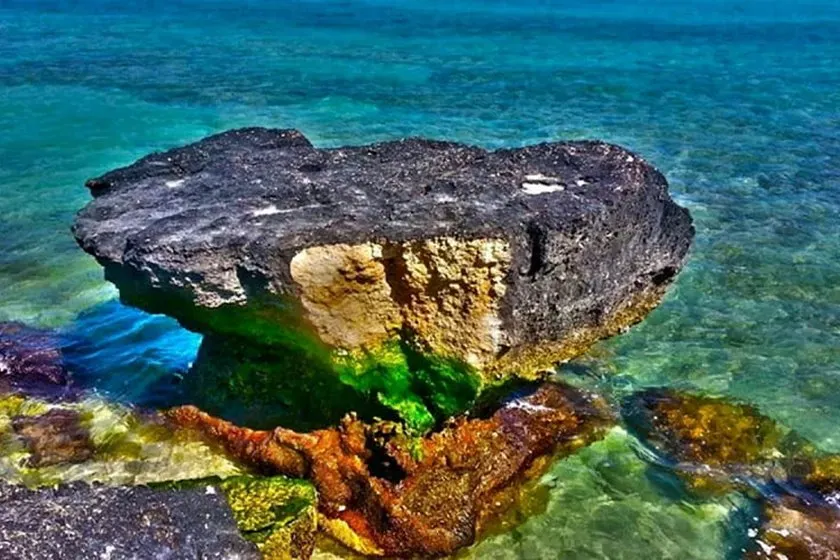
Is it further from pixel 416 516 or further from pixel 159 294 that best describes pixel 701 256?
pixel 159 294

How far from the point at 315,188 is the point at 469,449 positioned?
2761mm

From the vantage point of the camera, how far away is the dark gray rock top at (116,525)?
5.57m

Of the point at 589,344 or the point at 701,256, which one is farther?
the point at 701,256

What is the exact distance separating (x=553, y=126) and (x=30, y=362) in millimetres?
15032

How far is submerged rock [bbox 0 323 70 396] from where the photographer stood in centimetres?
980

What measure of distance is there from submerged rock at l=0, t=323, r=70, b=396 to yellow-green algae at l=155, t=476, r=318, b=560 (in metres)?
3.41

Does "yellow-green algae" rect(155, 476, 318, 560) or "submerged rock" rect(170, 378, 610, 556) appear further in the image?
"submerged rock" rect(170, 378, 610, 556)

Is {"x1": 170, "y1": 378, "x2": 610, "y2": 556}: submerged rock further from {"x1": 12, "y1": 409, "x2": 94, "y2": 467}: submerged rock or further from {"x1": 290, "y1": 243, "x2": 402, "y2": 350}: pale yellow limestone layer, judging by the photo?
{"x1": 12, "y1": 409, "x2": 94, "y2": 467}: submerged rock

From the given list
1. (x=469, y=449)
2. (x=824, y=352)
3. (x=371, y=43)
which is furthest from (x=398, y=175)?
(x=371, y=43)

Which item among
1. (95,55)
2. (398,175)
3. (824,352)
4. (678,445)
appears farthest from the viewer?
(95,55)

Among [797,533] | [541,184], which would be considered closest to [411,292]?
[541,184]

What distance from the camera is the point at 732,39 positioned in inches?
1426

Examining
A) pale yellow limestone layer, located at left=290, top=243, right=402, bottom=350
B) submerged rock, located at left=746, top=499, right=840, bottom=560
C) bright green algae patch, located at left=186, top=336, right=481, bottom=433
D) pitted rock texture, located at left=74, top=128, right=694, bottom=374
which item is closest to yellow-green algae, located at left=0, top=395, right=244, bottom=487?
bright green algae patch, located at left=186, top=336, right=481, bottom=433

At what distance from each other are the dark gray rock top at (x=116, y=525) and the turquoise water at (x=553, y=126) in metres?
2.78
